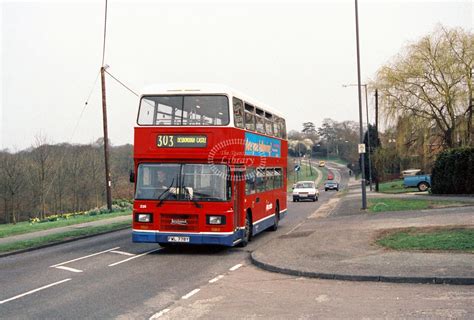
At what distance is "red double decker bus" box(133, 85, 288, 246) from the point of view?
13.3 metres

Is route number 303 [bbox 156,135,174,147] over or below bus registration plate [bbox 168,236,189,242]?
over

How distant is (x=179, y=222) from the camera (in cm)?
1341

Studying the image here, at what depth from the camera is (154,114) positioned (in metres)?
13.7

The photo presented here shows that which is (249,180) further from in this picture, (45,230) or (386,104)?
(386,104)

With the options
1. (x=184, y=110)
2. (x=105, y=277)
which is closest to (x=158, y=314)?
(x=105, y=277)

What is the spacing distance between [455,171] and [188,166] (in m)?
24.7

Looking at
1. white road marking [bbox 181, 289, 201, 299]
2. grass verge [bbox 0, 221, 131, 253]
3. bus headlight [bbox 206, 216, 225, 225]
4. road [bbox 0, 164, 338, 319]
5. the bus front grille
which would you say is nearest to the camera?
road [bbox 0, 164, 338, 319]

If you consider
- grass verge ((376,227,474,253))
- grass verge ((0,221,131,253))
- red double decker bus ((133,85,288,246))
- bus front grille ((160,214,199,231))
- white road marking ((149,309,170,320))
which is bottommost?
white road marking ((149,309,170,320))

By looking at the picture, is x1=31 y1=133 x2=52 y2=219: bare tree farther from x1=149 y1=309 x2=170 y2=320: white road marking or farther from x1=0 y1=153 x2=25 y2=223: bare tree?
x1=149 y1=309 x2=170 y2=320: white road marking

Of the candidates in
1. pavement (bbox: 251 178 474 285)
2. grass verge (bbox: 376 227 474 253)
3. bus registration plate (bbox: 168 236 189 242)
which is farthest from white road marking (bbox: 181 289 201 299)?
grass verge (bbox: 376 227 474 253)

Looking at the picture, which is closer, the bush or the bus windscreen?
the bus windscreen

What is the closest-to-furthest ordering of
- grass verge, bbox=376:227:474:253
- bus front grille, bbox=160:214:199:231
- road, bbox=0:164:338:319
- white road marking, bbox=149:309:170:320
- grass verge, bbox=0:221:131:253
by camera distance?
1. white road marking, bbox=149:309:170:320
2. road, bbox=0:164:338:319
3. grass verge, bbox=376:227:474:253
4. bus front grille, bbox=160:214:199:231
5. grass verge, bbox=0:221:131:253

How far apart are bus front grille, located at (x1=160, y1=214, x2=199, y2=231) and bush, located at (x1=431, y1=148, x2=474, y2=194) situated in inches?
941

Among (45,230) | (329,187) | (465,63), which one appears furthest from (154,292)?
(329,187)
